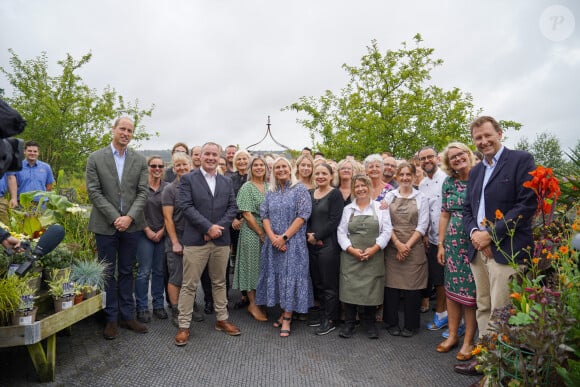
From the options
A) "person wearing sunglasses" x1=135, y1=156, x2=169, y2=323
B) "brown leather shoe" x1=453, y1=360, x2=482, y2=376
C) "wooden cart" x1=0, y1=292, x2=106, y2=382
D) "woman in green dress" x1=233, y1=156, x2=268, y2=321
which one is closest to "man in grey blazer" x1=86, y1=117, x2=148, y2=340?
"person wearing sunglasses" x1=135, y1=156, x2=169, y2=323

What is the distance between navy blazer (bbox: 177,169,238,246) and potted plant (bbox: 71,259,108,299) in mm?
893

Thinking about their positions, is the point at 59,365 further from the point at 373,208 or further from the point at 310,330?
the point at 373,208

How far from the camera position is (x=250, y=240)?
186 inches

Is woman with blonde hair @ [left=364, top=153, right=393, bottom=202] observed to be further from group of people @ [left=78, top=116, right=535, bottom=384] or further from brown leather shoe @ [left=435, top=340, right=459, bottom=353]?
brown leather shoe @ [left=435, top=340, right=459, bottom=353]

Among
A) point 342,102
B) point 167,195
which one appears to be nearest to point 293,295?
point 167,195

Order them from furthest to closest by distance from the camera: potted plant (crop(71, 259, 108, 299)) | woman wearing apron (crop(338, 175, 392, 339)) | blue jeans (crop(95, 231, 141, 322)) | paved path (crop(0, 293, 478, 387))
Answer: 1. woman wearing apron (crop(338, 175, 392, 339))
2. blue jeans (crop(95, 231, 141, 322))
3. potted plant (crop(71, 259, 108, 299))
4. paved path (crop(0, 293, 478, 387))

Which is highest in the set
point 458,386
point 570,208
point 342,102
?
point 342,102

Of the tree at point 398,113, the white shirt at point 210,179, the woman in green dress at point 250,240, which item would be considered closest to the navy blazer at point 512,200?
the woman in green dress at point 250,240

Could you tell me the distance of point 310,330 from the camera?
444 cm

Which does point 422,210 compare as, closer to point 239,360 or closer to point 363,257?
point 363,257

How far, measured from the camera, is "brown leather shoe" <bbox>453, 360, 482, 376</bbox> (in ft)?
11.0

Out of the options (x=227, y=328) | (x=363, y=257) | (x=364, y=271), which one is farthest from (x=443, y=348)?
(x=227, y=328)

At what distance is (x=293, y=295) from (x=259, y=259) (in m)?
0.66

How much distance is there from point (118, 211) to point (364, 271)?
276 cm
